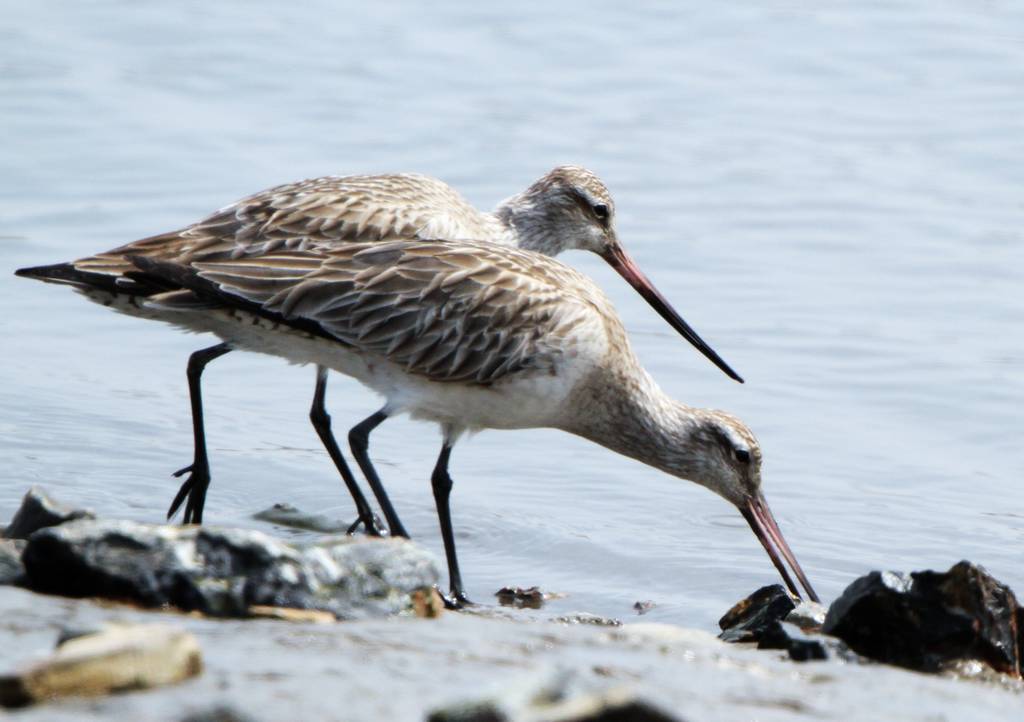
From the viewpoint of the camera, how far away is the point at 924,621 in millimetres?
6258

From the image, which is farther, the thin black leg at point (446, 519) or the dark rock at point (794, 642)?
the thin black leg at point (446, 519)

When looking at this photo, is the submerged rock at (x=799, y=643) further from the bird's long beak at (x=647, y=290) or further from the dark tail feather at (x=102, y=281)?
the bird's long beak at (x=647, y=290)

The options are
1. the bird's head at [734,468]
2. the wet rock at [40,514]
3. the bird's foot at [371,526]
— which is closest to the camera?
the wet rock at [40,514]

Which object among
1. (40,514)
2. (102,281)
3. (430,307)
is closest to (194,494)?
(102,281)

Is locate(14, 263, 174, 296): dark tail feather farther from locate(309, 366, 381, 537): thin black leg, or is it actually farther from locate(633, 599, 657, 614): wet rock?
locate(633, 599, 657, 614): wet rock

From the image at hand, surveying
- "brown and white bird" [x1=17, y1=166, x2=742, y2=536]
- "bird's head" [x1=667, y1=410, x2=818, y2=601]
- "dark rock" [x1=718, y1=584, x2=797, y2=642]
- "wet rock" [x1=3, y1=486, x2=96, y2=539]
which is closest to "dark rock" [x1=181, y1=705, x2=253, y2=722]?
"wet rock" [x1=3, y1=486, x2=96, y2=539]

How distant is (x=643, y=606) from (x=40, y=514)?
2.69 meters

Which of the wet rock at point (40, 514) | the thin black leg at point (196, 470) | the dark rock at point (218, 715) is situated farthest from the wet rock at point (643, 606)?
the dark rock at point (218, 715)

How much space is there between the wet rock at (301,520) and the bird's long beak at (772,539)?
188 centimetres

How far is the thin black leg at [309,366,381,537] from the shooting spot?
8602mm

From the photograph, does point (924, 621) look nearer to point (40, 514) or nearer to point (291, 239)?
point (40, 514)

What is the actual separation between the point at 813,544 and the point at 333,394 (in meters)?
3.19

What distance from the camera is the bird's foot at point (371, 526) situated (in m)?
8.59

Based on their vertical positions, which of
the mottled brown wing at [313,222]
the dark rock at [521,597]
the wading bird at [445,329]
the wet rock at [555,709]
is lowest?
the dark rock at [521,597]
